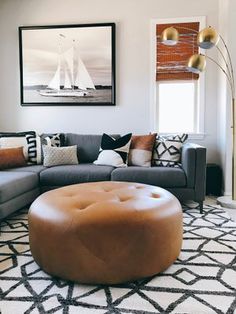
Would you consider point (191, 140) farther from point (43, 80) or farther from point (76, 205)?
point (76, 205)

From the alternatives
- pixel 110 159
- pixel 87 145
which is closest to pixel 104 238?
pixel 110 159

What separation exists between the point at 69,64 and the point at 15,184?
215 cm

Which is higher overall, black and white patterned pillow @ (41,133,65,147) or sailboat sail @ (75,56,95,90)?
sailboat sail @ (75,56,95,90)

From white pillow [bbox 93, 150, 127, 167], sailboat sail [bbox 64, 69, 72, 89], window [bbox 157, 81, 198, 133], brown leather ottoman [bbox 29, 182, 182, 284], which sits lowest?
brown leather ottoman [bbox 29, 182, 182, 284]

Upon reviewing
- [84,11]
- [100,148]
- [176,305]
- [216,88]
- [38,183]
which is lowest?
[176,305]

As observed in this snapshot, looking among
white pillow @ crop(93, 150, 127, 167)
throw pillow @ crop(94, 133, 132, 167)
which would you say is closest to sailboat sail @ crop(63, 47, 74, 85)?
throw pillow @ crop(94, 133, 132, 167)

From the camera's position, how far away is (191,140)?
463 centimetres

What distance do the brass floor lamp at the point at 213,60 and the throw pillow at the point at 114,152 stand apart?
1113 millimetres

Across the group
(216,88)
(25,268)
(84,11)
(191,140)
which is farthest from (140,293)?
(84,11)

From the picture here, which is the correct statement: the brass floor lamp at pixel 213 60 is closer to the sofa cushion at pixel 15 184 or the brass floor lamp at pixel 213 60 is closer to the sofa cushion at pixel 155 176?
the sofa cushion at pixel 155 176

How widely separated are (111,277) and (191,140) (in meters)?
2.96

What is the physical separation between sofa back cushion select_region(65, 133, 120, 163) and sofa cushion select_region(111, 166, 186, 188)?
2.51 ft

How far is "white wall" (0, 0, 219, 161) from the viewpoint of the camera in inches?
179

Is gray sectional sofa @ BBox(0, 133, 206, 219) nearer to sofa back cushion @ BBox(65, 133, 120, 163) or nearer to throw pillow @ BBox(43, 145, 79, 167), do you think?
throw pillow @ BBox(43, 145, 79, 167)
